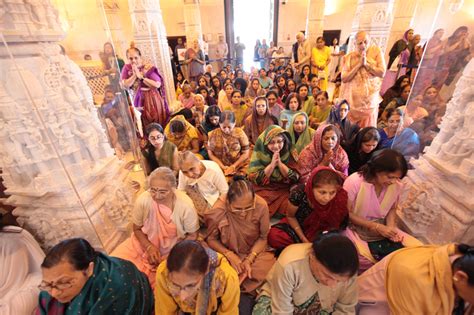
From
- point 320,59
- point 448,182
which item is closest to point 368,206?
point 448,182

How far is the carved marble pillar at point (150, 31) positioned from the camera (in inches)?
173

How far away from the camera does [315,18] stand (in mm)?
7188

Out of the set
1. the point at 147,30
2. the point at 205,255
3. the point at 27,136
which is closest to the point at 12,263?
the point at 27,136

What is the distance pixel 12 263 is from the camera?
143 cm

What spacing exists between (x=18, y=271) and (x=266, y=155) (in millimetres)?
1994

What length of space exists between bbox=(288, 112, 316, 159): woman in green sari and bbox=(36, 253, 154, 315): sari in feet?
6.53

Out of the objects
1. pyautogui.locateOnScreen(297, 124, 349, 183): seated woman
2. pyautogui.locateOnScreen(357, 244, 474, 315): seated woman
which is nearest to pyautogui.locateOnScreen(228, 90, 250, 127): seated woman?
pyautogui.locateOnScreen(297, 124, 349, 183): seated woman

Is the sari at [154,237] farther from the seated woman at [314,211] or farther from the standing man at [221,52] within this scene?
the standing man at [221,52]

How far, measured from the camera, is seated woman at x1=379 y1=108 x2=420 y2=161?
2.00 metres

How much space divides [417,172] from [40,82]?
2.66 meters

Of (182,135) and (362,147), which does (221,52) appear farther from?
(362,147)

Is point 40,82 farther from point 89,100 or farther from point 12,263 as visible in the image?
point 12,263

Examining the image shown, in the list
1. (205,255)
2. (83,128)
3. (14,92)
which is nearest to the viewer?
(205,255)

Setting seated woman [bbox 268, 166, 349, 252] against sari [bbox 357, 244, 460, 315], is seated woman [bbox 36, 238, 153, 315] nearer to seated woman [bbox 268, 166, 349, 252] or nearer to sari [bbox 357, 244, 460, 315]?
seated woman [bbox 268, 166, 349, 252]
